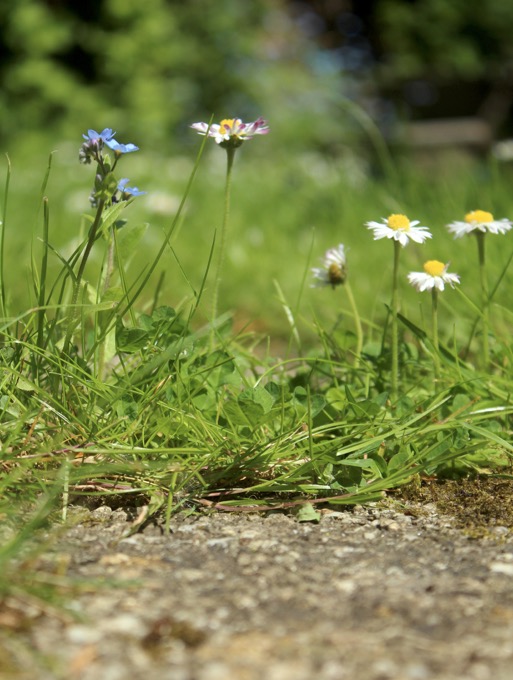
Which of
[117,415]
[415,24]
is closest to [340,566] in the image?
[117,415]

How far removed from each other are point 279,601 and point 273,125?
336 inches

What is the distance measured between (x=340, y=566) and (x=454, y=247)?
185 cm

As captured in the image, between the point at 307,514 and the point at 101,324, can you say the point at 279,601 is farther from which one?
the point at 101,324

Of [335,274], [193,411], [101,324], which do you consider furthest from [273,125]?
[193,411]

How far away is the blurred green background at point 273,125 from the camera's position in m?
3.59

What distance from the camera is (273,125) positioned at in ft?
30.4

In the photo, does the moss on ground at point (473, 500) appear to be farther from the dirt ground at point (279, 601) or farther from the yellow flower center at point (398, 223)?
the yellow flower center at point (398, 223)

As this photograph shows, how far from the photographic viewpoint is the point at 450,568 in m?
1.31

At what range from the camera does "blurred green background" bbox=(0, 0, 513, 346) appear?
3.59 m

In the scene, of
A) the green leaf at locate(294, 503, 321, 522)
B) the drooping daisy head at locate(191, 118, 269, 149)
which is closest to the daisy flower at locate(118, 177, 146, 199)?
the drooping daisy head at locate(191, 118, 269, 149)

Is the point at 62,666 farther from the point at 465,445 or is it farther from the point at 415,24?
the point at 415,24

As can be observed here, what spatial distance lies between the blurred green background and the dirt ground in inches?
44.8

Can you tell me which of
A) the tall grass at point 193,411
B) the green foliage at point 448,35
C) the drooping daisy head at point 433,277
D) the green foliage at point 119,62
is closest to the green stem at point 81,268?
the tall grass at point 193,411

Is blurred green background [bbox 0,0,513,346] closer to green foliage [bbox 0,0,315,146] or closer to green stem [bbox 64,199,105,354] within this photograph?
green foliage [bbox 0,0,315,146]
